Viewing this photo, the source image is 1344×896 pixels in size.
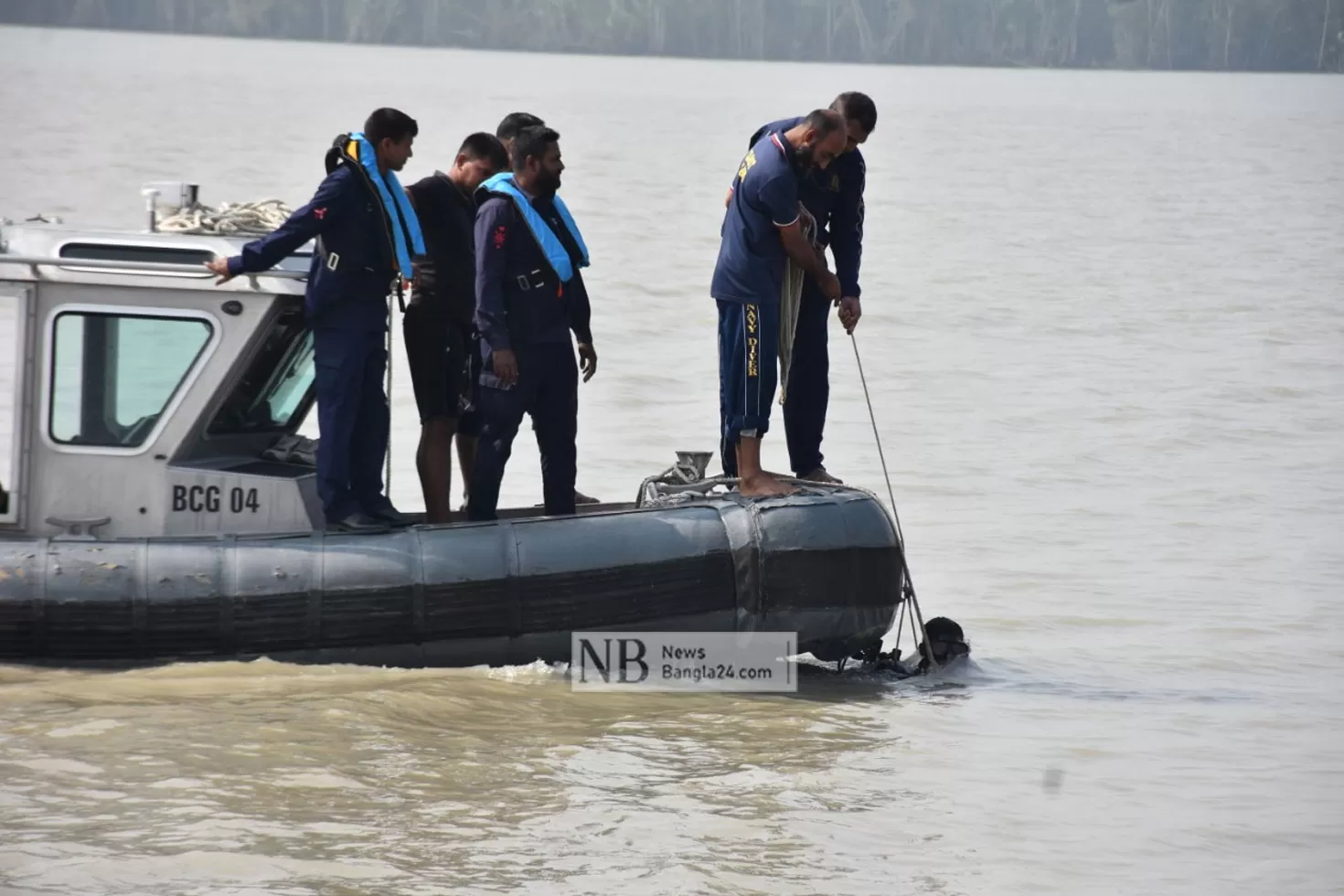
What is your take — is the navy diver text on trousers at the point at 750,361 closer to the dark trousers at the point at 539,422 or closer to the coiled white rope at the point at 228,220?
the dark trousers at the point at 539,422

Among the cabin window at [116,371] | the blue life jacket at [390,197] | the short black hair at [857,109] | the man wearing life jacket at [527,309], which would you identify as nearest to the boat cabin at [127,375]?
the cabin window at [116,371]

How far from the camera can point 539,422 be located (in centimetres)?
744

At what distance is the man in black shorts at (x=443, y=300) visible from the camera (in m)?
7.50

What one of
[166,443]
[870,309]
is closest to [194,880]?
[166,443]

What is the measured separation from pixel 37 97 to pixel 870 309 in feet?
135

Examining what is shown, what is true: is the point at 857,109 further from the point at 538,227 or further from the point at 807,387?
the point at 538,227

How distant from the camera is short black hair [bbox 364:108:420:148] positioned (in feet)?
23.3

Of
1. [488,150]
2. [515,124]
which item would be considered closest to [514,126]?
[515,124]

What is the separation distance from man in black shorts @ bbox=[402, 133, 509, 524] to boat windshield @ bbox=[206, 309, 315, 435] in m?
0.40

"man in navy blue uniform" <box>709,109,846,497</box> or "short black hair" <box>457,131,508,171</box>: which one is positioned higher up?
"short black hair" <box>457,131,508,171</box>

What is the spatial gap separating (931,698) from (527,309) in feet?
7.05

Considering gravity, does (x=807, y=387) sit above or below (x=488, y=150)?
below

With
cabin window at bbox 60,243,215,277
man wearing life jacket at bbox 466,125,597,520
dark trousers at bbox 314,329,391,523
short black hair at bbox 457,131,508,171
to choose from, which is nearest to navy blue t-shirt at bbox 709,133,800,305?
man wearing life jacket at bbox 466,125,597,520

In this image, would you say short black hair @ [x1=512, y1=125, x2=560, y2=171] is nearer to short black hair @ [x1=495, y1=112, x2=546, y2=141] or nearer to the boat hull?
short black hair @ [x1=495, y1=112, x2=546, y2=141]
